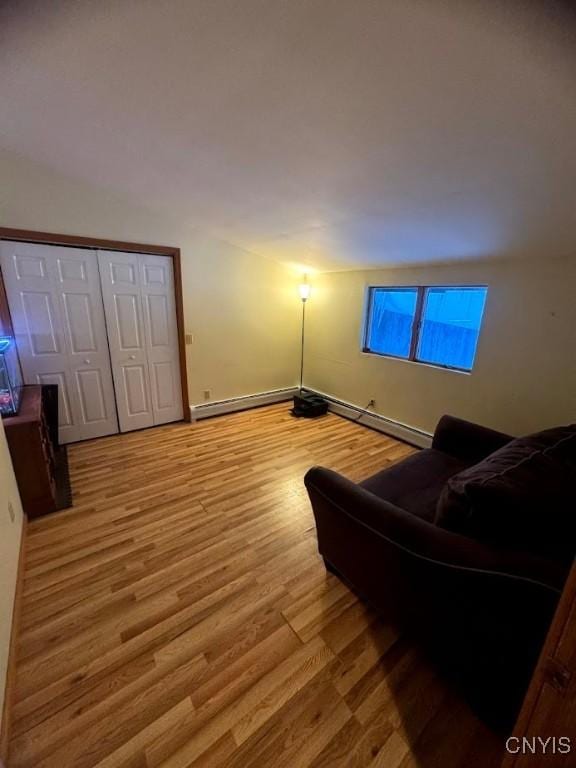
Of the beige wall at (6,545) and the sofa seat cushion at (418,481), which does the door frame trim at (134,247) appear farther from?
the sofa seat cushion at (418,481)

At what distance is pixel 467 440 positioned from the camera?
84.4 inches

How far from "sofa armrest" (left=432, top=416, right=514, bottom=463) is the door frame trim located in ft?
9.23

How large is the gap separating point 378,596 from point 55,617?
1.58 meters

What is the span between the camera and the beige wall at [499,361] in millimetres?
2301

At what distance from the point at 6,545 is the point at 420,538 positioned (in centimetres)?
196

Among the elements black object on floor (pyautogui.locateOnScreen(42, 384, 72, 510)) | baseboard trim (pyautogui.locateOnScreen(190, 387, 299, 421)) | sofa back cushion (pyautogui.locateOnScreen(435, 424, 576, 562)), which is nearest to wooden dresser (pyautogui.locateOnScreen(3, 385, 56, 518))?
black object on floor (pyautogui.locateOnScreen(42, 384, 72, 510))

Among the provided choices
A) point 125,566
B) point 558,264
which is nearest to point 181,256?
point 125,566

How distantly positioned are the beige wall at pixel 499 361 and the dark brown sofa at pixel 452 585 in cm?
162

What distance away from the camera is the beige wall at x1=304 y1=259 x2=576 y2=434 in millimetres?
2301

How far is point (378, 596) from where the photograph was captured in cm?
139

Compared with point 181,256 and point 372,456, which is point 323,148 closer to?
point 181,256

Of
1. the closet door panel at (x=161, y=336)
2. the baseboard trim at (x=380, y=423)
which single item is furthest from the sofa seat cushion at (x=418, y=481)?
the closet door panel at (x=161, y=336)

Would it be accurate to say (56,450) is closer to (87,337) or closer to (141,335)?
(87,337)

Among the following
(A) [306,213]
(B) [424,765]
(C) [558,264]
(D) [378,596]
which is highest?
(A) [306,213]
